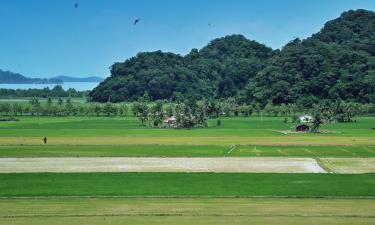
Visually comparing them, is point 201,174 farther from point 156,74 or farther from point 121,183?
point 156,74

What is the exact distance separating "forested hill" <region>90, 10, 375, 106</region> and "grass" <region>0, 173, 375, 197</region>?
324 ft

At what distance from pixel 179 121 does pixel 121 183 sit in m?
61.1

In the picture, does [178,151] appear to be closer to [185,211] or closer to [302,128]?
[185,211]

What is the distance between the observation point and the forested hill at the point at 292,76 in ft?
466

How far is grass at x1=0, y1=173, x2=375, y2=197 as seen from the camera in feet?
119

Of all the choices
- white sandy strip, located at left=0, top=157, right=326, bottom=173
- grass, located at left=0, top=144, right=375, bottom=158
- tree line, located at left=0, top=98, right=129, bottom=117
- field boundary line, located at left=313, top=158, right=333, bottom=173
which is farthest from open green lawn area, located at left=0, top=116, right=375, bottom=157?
tree line, located at left=0, top=98, right=129, bottom=117

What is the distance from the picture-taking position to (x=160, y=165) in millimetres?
48406

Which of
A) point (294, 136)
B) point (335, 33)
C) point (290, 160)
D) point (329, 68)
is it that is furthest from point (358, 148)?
point (335, 33)

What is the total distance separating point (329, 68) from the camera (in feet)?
478

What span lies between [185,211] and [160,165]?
17209mm

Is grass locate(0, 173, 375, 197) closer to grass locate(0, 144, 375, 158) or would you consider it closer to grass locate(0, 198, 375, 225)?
grass locate(0, 198, 375, 225)

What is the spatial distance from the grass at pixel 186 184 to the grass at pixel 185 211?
69.8 inches

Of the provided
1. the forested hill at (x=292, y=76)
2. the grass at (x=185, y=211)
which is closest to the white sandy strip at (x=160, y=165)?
the grass at (x=185, y=211)

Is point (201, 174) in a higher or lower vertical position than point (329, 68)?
lower
